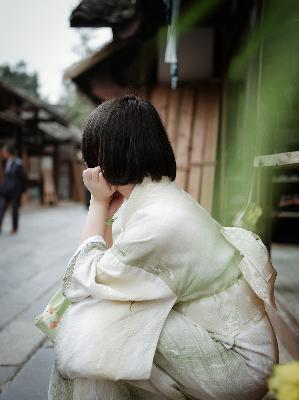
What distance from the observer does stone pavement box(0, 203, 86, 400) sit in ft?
9.56

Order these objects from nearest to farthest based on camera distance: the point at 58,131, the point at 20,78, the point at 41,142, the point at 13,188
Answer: the point at 13,188
the point at 41,142
the point at 58,131
the point at 20,78

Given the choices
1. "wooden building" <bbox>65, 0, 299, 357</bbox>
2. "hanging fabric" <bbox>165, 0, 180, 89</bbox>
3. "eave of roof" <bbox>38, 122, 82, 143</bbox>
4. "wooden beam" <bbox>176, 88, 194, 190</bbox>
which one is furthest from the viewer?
"eave of roof" <bbox>38, 122, 82, 143</bbox>

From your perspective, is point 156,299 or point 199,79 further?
point 199,79

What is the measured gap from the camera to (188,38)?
610 centimetres

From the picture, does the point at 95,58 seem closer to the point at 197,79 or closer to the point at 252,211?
the point at 197,79

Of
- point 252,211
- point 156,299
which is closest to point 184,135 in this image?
point 252,211

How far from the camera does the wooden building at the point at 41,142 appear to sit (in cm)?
1994

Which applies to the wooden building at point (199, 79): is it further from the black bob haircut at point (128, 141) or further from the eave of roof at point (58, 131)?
the eave of roof at point (58, 131)

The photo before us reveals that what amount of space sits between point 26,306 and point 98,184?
10.2ft

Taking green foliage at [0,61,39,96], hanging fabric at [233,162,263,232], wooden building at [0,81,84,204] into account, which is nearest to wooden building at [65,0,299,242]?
hanging fabric at [233,162,263,232]

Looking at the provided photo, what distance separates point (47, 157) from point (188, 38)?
2319 cm

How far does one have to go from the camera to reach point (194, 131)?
252 inches

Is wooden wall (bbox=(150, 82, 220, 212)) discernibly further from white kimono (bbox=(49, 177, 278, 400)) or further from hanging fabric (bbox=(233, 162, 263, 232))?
white kimono (bbox=(49, 177, 278, 400))

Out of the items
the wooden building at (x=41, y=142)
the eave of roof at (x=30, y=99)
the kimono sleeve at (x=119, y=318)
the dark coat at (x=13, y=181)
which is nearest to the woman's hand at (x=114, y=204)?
the kimono sleeve at (x=119, y=318)
